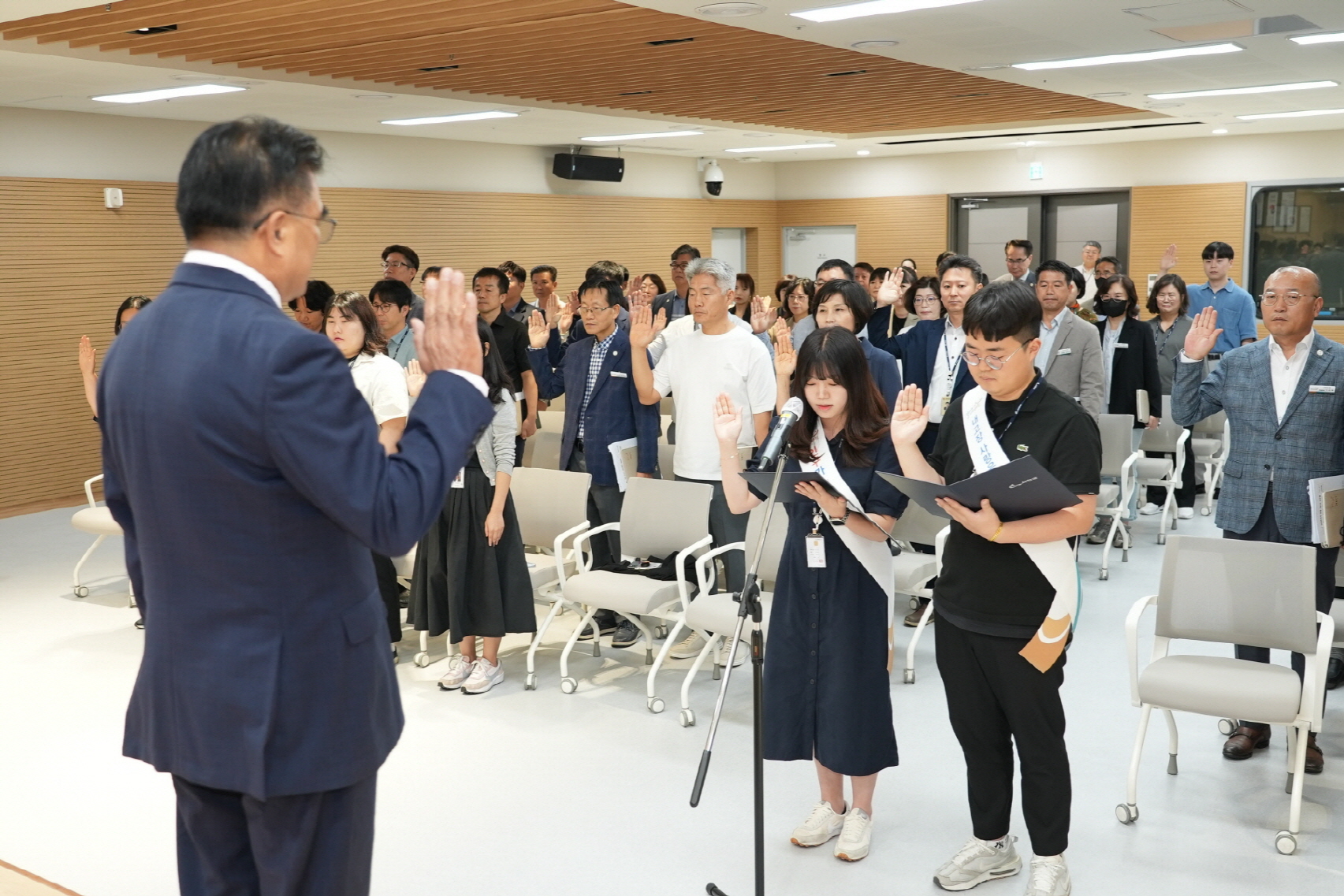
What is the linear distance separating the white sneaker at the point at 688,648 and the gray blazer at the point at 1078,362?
7.86 ft

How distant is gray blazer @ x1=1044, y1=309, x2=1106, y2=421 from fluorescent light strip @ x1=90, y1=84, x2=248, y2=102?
606 cm

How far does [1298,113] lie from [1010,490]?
11123 mm

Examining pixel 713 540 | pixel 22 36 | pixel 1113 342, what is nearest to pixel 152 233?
pixel 22 36

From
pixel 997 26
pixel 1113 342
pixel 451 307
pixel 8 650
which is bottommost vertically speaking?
pixel 8 650

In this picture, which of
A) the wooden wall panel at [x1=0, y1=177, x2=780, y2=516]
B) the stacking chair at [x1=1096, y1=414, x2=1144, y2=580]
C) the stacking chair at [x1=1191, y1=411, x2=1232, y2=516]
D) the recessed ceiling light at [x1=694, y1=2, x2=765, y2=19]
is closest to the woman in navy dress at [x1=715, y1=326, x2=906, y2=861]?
the recessed ceiling light at [x1=694, y1=2, x2=765, y2=19]

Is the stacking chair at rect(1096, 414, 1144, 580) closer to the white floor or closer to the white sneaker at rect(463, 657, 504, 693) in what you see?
the white floor

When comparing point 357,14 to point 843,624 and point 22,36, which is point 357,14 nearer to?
point 22,36

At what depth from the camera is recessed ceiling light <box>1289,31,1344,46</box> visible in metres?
6.99

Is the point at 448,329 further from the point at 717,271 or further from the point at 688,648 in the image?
the point at 688,648

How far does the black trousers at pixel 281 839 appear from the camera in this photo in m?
1.75

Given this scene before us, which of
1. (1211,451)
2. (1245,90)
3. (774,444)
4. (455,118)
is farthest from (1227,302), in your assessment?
(774,444)

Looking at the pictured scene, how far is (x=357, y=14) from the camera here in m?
6.20

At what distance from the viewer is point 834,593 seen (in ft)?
11.4

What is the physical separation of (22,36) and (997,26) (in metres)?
5.45
